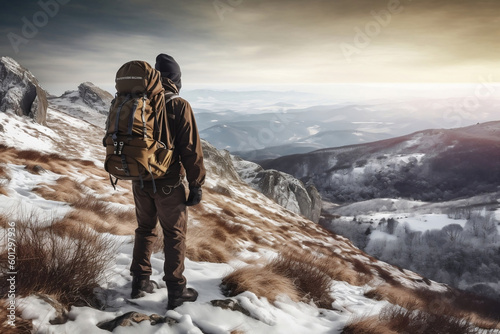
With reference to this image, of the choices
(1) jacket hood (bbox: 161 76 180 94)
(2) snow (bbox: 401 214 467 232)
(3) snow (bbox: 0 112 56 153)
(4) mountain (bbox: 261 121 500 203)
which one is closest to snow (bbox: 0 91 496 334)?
(1) jacket hood (bbox: 161 76 180 94)

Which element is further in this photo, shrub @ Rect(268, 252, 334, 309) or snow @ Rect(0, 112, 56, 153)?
snow @ Rect(0, 112, 56, 153)

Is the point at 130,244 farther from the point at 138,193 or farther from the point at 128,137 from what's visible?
the point at 128,137

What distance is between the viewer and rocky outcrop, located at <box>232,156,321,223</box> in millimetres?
38688

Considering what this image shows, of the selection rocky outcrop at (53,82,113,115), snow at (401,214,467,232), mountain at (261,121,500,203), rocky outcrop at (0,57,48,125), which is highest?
rocky outcrop at (53,82,113,115)

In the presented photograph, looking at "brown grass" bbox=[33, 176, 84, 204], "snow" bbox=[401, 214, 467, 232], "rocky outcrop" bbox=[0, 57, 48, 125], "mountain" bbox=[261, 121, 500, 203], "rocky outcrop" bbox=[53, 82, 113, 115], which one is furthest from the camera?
"mountain" bbox=[261, 121, 500, 203]

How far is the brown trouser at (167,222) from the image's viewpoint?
327 cm

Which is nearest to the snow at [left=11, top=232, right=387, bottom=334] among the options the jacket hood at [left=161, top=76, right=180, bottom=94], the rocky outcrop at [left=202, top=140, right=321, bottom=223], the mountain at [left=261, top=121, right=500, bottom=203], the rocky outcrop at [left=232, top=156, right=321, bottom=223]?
the jacket hood at [left=161, top=76, right=180, bottom=94]

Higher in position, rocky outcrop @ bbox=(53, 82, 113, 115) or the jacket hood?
rocky outcrop @ bbox=(53, 82, 113, 115)

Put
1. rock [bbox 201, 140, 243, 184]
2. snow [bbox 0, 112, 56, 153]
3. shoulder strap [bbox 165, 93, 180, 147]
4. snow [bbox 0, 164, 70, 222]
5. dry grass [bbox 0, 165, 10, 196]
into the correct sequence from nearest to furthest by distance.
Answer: shoulder strap [bbox 165, 93, 180, 147] < snow [bbox 0, 164, 70, 222] < dry grass [bbox 0, 165, 10, 196] < snow [bbox 0, 112, 56, 153] < rock [bbox 201, 140, 243, 184]

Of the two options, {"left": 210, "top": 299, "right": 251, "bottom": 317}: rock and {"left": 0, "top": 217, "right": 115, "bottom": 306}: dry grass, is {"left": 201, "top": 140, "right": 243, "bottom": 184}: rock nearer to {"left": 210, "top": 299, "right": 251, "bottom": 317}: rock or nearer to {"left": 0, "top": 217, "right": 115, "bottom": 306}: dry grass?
{"left": 210, "top": 299, "right": 251, "bottom": 317}: rock

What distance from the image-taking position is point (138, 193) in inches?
134

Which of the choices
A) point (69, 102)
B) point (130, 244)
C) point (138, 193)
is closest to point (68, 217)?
point (130, 244)

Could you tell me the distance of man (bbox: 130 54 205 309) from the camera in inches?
127

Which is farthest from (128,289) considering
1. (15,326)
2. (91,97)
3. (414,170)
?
(414,170)
